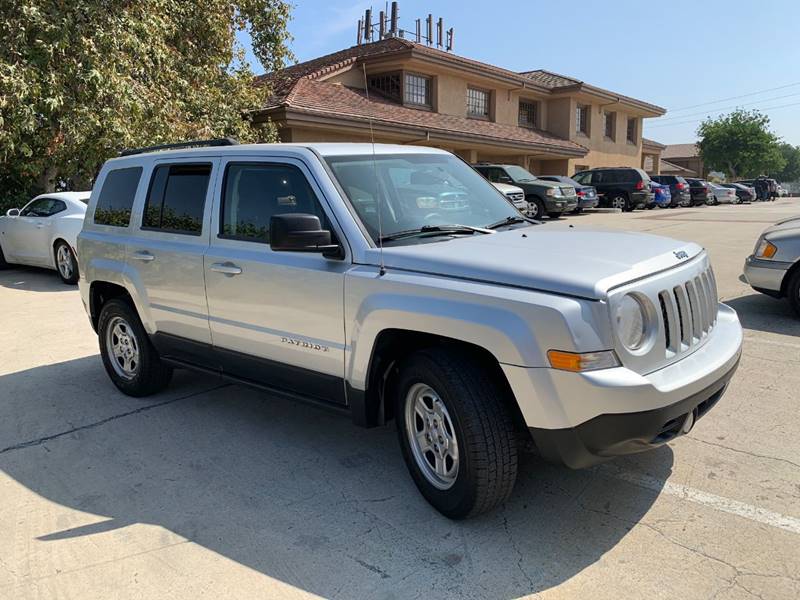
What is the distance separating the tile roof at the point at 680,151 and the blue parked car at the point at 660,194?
4954 cm

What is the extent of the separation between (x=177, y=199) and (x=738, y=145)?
68117 mm

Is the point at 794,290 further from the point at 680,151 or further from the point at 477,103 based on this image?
the point at 680,151

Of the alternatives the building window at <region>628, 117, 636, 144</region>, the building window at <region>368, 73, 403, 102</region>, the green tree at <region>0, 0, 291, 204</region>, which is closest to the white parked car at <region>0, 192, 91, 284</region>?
the green tree at <region>0, 0, 291, 204</region>

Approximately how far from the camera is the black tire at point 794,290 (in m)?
7.01

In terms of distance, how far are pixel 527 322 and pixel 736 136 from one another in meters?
68.9

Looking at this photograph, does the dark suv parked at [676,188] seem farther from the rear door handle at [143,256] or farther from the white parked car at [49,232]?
the rear door handle at [143,256]

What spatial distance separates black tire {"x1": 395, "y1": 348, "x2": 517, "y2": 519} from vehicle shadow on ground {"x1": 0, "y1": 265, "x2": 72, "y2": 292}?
29.9 feet

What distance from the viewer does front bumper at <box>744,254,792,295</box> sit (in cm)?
699

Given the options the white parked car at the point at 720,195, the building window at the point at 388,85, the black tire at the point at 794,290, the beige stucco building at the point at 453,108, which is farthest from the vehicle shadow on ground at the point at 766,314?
the white parked car at the point at 720,195

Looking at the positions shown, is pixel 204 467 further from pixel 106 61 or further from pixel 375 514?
pixel 106 61

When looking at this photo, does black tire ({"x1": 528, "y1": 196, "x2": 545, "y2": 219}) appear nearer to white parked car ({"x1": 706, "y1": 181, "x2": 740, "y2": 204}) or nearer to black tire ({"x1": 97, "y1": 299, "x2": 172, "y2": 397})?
black tire ({"x1": 97, "y1": 299, "x2": 172, "y2": 397})

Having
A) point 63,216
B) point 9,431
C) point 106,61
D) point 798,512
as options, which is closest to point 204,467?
point 9,431

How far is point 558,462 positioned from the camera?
2.91 meters

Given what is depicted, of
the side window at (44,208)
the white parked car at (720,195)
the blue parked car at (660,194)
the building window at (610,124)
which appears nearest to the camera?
the side window at (44,208)
